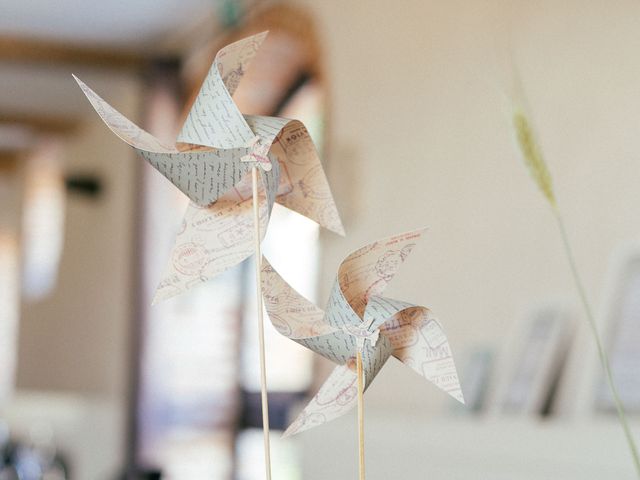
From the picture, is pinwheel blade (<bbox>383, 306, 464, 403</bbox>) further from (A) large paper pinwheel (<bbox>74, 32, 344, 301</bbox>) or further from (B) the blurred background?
(B) the blurred background

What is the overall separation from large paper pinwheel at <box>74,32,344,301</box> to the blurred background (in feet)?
4.63

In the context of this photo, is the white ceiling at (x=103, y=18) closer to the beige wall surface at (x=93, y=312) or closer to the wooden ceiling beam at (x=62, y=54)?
the wooden ceiling beam at (x=62, y=54)

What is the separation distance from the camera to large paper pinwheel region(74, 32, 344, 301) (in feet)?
3.42

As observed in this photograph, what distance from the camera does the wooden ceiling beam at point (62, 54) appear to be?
6.30m

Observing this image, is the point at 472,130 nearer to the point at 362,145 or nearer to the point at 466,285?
Answer: the point at 466,285

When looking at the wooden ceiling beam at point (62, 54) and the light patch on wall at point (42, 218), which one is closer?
the wooden ceiling beam at point (62, 54)

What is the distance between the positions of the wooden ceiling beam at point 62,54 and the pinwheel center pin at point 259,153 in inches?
217

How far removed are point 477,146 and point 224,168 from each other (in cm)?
249

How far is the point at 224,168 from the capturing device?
41.8 inches

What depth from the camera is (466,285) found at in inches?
138

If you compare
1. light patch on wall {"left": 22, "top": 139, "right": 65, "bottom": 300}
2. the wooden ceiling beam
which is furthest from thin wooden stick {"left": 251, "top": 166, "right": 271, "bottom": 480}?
light patch on wall {"left": 22, "top": 139, "right": 65, "bottom": 300}

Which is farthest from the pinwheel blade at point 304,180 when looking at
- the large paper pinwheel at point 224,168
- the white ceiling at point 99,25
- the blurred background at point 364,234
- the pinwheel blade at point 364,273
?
the white ceiling at point 99,25

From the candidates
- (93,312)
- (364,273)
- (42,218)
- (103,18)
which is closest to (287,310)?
(364,273)

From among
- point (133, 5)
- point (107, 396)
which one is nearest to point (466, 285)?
point (133, 5)
